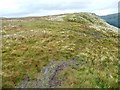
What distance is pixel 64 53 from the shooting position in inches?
1939

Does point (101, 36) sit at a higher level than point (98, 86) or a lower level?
higher

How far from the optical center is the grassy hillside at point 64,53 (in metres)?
42.8

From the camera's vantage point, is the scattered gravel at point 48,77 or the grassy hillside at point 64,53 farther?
the grassy hillside at point 64,53

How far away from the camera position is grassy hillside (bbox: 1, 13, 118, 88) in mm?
42781

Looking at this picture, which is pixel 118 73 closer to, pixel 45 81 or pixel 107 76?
pixel 107 76

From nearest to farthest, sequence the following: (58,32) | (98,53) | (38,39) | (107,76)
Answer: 1. (107,76)
2. (98,53)
3. (38,39)
4. (58,32)

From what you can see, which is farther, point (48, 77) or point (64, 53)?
point (64, 53)

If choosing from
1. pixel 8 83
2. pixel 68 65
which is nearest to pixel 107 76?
pixel 68 65

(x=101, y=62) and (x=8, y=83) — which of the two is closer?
(x=8, y=83)

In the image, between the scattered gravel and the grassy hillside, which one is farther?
the grassy hillside

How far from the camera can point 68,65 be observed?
45.3m

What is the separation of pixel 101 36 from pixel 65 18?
25742mm

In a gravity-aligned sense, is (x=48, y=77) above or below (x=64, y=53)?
below

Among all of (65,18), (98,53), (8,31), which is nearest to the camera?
(98,53)
